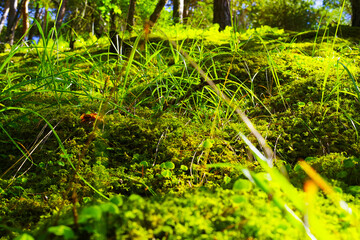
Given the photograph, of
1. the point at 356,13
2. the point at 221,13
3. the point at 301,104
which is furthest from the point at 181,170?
the point at 356,13

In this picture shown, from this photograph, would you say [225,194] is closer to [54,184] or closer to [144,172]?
[144,172]

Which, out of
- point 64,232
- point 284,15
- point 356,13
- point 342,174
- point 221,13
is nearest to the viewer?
point 64,232

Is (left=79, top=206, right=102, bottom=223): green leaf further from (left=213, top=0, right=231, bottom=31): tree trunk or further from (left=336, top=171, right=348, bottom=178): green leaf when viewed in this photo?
(left=213, top=0, right=231, bottom=31): tree trunk

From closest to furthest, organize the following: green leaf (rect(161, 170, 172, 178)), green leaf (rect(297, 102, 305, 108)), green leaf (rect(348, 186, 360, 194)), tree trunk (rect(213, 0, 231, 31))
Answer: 1. green leaf (rect(348, 186, 360, 194))
2. green leaf (rect(161, 170, 172, 178))
3. green leaf (rect(297, 102, 305, 108))
4. tree trunk (rect(213, 0, 231, 31))

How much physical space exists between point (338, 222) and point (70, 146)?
121 cm

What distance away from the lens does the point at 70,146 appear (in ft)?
4.57

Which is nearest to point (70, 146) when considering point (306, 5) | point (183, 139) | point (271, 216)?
point (183, 139)

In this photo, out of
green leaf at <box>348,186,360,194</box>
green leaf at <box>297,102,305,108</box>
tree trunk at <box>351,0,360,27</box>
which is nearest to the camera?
green leaf at <box>348,186,360,194</box>

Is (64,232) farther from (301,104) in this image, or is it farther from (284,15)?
(284,15)

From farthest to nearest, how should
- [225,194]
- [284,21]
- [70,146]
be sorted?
[284,21] → [70,146] → [225,194]

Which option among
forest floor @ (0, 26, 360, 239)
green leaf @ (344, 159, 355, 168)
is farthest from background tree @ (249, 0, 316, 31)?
green leaf @ (344, 159, 355, 168)

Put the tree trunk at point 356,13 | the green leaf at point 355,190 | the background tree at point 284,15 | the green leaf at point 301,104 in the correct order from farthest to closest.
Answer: the background tree at point 284,15 → the tree trunk at point 356,13 → the green leaf at point 301,104 → the green leaf at point 355,190

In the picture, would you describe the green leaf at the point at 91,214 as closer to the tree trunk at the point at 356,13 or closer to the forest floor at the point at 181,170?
the forest floor at the point at 181,170

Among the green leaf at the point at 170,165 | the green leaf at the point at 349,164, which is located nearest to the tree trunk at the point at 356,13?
the green leaf at the point at 349,164
